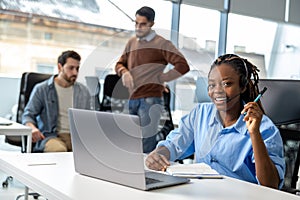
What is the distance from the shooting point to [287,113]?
6.24ft

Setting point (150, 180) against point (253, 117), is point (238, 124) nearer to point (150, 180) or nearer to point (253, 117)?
point (253, 117)

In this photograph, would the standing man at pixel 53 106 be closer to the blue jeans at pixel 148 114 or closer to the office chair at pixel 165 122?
the blue jeans at pixel 148 114

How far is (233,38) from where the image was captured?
6.22m

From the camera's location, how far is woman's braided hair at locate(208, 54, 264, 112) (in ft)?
5.21

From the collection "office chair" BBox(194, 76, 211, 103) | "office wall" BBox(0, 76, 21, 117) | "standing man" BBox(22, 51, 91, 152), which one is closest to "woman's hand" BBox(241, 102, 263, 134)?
"office chair" BBox(194, 76, 211, 103)

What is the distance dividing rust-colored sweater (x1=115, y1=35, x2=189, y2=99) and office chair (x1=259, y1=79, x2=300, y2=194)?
0.50 meters

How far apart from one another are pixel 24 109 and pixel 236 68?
7.50 ft

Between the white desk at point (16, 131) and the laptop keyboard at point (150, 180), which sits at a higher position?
the laptop keyboard at point (150, 180)

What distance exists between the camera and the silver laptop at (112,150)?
1088 millimetres

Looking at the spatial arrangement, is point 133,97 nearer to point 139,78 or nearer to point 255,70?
point 139,78

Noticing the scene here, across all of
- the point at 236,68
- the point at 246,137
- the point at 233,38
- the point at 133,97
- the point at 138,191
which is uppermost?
the point at 233,38

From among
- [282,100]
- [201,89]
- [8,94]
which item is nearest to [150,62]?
[201,89]

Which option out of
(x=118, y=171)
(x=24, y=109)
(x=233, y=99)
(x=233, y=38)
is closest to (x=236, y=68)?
(x=233, y=99)

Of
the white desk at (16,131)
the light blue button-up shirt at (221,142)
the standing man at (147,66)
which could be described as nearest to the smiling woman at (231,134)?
the light blue button-up shirt at (221,142)
